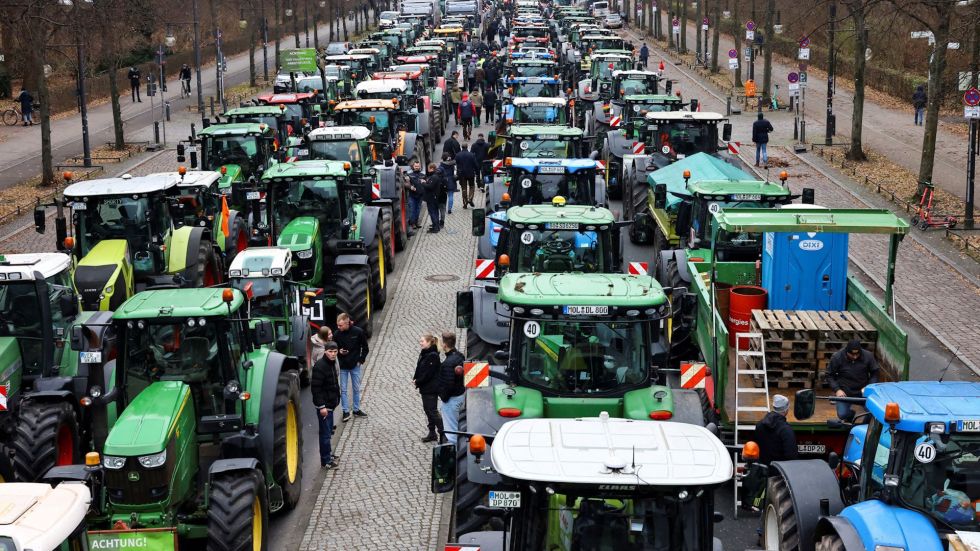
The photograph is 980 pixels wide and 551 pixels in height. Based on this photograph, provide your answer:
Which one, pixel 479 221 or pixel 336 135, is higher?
pixel 336 135

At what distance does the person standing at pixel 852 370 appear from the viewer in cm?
1358

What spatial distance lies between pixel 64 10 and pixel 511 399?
29824 millimetres

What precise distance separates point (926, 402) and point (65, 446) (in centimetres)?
877

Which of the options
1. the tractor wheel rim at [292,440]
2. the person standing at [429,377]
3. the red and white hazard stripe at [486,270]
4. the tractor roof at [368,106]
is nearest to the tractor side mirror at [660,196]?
the red and white hazard stripe at [486,270]

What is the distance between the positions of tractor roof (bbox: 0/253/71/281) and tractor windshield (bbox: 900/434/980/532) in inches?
388

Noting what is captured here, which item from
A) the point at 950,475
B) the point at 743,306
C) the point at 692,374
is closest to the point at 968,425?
the point at 950,475

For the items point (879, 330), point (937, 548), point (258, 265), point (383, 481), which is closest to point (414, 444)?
point (383, 481)

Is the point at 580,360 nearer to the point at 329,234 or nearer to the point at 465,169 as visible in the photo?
the point at 329,234

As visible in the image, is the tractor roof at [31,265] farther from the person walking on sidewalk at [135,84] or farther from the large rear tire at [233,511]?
the person walking on sidewalk at [135,84]

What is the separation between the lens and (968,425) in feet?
29.7

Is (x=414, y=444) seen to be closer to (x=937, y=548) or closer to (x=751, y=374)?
(x=751, y=374)

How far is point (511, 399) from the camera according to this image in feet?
38.4

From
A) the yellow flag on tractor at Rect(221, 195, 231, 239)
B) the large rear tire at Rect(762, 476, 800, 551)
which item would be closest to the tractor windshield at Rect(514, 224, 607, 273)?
the large rear tire at Rect(762, 476, 800, 551)

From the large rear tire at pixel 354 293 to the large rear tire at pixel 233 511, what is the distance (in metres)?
7.41
